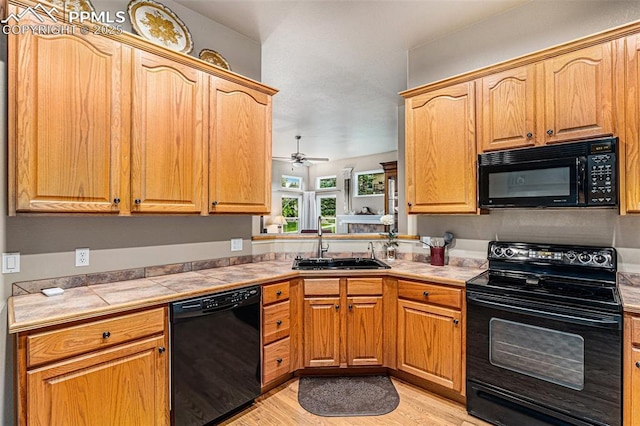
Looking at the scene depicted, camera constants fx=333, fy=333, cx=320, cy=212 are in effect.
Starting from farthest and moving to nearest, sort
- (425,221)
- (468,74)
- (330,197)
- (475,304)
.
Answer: (330,197), (425,221), (468,74), (475,304)

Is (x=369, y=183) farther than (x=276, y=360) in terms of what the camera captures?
Yes

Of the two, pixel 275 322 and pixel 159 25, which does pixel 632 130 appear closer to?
pixel 275 322

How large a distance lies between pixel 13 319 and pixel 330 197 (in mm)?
8318

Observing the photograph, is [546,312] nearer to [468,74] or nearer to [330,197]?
[468,74]

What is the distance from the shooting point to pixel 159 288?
1.99m

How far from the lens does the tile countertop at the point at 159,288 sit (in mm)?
1506

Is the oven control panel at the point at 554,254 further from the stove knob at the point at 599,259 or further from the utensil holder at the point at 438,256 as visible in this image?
the utensil holder at the point at 438,256

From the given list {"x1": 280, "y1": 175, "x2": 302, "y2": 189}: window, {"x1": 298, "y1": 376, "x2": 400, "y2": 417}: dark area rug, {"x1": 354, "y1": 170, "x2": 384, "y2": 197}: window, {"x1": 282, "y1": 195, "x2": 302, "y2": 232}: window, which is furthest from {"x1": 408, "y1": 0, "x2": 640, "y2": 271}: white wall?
{"x1": 282, "y1": 195, "x2": 302, "y2": 232}: window

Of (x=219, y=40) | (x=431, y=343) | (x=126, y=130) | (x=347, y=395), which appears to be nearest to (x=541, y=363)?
(x=431, y=343)

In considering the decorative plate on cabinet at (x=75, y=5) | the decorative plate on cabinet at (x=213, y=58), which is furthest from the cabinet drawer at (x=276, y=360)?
the decorative plate on cabinet at (x=75, y=5)

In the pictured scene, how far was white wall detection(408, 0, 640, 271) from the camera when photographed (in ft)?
7.14

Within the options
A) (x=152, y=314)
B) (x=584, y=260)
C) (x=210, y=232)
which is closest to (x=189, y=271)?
(x=210, y=232)

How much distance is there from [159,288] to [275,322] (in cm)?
84

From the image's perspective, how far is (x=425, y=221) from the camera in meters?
3.07
